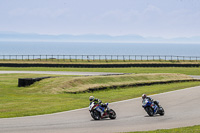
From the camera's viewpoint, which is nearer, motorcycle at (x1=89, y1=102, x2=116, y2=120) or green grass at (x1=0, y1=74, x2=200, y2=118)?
motorcycle at (x1=89, y1=102, x2=116, y2=120)

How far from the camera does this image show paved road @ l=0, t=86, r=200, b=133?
1552cm

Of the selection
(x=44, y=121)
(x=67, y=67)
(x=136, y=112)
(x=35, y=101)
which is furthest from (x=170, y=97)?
(x=67, y=67)

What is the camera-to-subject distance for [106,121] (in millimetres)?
17641

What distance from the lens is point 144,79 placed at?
4009cm

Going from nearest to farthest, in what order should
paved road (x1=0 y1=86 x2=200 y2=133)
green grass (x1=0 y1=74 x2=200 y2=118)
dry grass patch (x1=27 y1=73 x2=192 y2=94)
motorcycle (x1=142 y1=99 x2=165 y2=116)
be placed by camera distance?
paved road (x1=0 y1=86 x2=200 y2=133) → motorcycle (x1=142 y1=99 x2=165 y2=116) → green grass (x1=0 y1=74 x2=200 y2=118) → dry grass patch (x1=27 y1=73 x2=192 y2=94)

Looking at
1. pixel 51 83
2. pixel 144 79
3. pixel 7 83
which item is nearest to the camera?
pixel 51 83

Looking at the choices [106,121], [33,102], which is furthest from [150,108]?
[33,102]

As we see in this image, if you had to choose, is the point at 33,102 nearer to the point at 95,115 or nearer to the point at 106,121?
the point at 95,115

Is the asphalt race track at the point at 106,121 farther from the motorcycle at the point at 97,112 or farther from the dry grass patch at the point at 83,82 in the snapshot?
the dry grass patch at the point at 83,82

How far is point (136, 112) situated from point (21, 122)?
6213 mm

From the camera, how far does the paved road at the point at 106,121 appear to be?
50.9 ft

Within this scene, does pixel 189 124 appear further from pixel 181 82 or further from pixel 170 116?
pixel 181 82

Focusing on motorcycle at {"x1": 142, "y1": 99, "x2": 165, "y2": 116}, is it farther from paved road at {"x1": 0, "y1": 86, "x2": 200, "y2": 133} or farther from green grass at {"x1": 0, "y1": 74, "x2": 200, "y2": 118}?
green grass at {"x1": 0, "y1": 74, "x2": 200, "y2": 118}

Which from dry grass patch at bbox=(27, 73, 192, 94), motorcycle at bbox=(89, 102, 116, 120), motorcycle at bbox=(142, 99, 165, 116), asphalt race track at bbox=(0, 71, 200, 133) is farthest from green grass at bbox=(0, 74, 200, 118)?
motorcycle at bbox=(142, 99, 165, 116)
